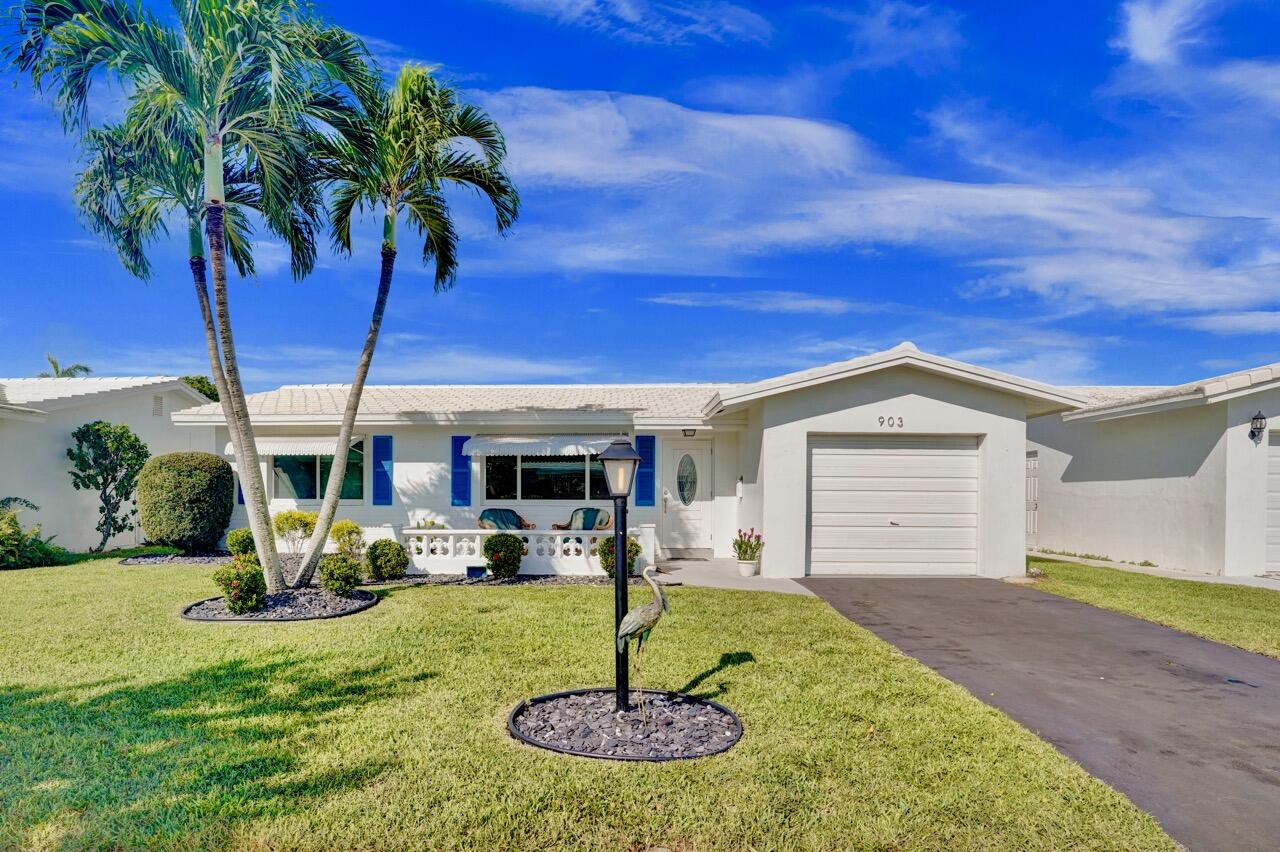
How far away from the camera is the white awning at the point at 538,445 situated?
15.5 meters

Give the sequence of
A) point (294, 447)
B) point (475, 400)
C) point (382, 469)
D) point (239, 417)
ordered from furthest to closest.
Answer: point (475, 400) → point (382, 469) → point (294, 447) → point (239, 417)

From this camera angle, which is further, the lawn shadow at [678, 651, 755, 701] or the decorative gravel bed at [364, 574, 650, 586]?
the decorative gravel bed at [364, 574, 650, 586]

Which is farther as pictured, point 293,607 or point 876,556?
A: point 876,556

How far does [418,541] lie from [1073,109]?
16268mm

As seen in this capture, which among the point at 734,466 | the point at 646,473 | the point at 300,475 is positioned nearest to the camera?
the point at 646,473

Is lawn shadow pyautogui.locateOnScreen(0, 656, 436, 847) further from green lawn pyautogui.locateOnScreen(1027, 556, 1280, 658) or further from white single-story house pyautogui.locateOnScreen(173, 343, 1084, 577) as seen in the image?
green lawn pyautogui.locateOnScreen(1027, 556, 1280, 658)

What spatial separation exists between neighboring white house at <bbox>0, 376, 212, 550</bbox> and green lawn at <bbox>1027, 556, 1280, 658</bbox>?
22.2 metres

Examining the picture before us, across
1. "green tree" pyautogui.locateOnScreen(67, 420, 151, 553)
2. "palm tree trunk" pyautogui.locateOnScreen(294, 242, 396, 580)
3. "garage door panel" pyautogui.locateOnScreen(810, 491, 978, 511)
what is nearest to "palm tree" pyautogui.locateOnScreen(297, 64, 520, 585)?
"palm tree trunk" pyautogui.locateOnScreen(294, 242, 396, 580)

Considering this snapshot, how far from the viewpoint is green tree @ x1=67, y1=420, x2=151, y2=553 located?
56.3 feet

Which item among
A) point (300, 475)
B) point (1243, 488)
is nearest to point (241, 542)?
point (300, 475)

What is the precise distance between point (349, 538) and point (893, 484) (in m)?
11.0

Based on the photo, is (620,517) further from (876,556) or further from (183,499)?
(183,499)

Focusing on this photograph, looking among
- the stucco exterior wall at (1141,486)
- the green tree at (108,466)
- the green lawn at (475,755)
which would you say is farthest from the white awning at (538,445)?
the stucco exterior wall at (1141,486)

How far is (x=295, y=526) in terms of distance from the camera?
15.4 meters
